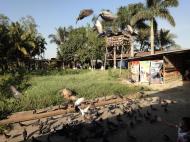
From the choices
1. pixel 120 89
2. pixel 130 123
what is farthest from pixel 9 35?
pixel 130 123

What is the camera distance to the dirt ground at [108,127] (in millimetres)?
9570

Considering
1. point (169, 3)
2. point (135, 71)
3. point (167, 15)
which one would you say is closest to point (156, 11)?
point (167, 15)

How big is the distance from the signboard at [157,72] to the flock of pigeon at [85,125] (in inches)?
412

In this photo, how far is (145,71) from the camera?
25797mm

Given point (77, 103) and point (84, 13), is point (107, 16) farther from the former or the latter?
point (77, 103)

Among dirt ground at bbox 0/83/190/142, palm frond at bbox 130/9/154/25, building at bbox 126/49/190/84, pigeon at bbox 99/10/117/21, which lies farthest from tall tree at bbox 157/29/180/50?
pigeon at bbox 99/10/117/21

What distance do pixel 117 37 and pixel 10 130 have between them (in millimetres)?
21049

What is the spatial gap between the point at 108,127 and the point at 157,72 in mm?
15511

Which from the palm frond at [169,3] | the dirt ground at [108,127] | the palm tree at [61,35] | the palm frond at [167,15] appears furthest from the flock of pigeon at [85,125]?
the palm tree at [61,35]

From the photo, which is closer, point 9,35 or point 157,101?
point 157,101

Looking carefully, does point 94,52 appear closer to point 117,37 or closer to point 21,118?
point 117,37

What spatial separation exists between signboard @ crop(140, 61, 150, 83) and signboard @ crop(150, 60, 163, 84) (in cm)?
41

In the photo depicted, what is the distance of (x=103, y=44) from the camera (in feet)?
159

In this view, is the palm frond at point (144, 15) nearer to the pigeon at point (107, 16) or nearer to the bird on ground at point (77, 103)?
the bird on ground at point (77, 103)
